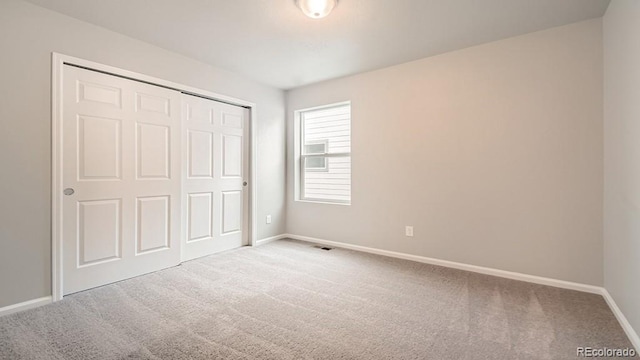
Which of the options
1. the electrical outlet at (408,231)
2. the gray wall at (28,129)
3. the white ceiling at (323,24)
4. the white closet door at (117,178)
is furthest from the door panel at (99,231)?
the electrical outlet at (408,231)

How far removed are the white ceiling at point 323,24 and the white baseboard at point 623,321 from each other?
233 centimetres

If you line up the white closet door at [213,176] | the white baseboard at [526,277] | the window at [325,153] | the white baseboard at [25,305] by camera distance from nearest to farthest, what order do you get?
the white baseboard at [526,277] < the white baseboard at [25,305] < the white closet door at [213,176] < the window at [325,153]

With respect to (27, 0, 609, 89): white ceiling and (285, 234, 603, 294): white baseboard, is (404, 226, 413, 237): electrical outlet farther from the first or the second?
(27, 0, 609, 89): white ceiling

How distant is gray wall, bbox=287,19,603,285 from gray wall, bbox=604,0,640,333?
0.54 feet

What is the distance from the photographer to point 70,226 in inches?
96.0

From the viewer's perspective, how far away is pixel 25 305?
86.0 inches

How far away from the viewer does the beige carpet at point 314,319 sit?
→ 1697mm

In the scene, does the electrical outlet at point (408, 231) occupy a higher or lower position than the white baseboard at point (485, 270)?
higher

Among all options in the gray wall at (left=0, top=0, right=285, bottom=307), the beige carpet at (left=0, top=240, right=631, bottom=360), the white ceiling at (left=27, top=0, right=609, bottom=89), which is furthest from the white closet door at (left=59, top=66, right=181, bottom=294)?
the white ceiling at (left=27, top=0, right=609, bottom=89)

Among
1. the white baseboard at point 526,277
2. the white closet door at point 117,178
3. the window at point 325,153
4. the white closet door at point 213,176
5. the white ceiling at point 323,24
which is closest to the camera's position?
the white baseboard at point 526,277

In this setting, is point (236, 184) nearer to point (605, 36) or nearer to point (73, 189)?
point (73, 189)

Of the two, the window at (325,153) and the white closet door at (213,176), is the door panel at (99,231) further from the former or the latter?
the window at (325,153)

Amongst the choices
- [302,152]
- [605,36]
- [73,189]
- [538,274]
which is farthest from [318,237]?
[605,36]

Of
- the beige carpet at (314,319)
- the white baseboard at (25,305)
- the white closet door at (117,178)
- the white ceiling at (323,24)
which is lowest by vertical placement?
the beige carpet at (314,319)
